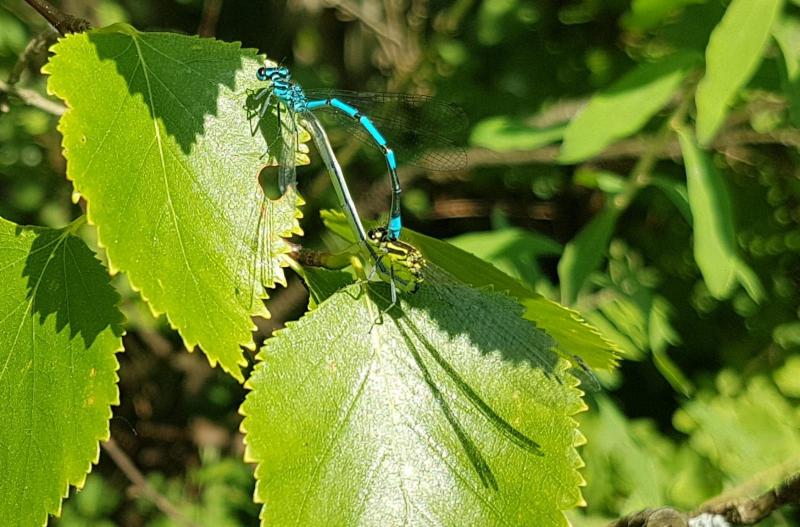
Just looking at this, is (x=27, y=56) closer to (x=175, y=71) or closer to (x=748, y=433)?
(x=175, y=71)

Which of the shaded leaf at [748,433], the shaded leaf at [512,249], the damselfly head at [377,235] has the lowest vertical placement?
the shaded leaf at [748,433]

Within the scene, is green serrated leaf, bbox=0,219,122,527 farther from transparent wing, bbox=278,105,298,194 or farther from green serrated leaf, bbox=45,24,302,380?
transparent wing, bbox=278,105,298,194

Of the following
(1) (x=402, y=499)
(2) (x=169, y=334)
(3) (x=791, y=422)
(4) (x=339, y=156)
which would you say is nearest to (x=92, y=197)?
(1) (x=402, y=499)

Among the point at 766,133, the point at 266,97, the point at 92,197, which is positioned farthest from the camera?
the point at 766,133

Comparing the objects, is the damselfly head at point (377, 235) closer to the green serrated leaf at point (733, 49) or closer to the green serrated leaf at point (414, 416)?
the green serrated leaf at point (414, 416)

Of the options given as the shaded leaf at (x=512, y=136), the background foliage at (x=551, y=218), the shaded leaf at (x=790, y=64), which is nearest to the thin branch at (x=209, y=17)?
the background foliage at (x=551, y=218)

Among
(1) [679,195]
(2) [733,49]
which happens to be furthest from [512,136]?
(2) [733,49]

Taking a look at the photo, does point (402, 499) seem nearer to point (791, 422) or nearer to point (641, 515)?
point (641, 515)
